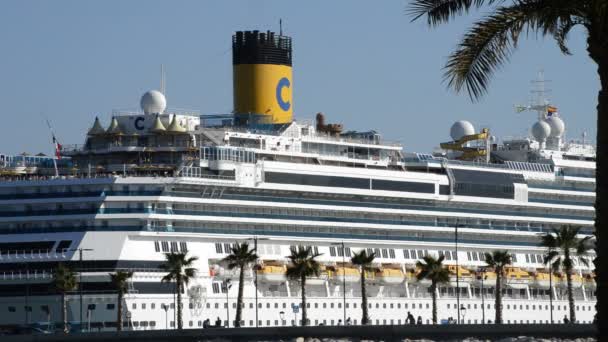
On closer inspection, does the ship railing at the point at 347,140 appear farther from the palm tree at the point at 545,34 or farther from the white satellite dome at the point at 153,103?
the palm tree at the point at 545,34

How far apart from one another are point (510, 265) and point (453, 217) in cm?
735

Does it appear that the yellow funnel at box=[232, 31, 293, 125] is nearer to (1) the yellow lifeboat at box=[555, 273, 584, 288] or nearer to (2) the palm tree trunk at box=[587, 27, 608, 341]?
(1) the yellow lifeboat at box=[555, 273, 584, 288]

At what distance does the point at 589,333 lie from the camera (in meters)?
66.3

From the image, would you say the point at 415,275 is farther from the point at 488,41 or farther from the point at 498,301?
the point at 488,41

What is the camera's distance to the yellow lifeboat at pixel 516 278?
115312 millimetres

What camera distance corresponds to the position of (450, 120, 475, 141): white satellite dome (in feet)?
407

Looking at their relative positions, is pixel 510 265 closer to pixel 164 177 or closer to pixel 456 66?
pixel 164 177

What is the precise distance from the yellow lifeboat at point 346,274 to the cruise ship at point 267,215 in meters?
0.15

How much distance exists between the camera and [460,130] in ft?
409

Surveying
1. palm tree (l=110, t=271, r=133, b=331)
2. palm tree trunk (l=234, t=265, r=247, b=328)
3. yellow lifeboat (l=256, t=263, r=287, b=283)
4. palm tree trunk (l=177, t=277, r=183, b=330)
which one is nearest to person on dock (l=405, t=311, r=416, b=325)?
yellow lifeboat (l=256, t=263, r=287, b=283)

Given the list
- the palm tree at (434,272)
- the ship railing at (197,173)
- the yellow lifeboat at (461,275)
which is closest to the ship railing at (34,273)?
the ship railing at (197,173)

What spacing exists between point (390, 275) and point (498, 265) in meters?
7.54

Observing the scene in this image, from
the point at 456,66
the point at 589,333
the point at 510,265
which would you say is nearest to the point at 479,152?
the point at 510,265

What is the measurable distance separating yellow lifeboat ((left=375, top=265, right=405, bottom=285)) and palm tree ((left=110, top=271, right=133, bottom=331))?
2270 centimetres
